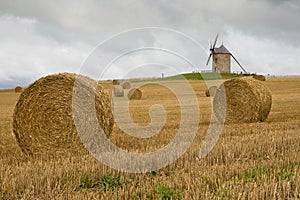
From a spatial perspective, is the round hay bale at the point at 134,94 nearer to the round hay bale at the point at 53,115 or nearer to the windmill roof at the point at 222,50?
the round hay bale at the point at 53,115

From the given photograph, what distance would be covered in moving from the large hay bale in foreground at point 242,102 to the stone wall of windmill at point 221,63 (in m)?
47.1

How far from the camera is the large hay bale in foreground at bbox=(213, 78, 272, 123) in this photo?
12150 millimetres

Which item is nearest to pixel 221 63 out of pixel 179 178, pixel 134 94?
pixel 134 94

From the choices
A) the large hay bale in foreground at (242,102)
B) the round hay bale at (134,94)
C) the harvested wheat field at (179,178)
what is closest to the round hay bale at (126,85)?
the round hay bale at (134,94)

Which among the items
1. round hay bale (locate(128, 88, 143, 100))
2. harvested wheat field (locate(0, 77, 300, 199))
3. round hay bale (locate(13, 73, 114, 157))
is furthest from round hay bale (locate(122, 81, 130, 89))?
harvested wheat field (locate(0, 77, 300, 199))

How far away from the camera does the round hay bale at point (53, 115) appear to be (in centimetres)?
718

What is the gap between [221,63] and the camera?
6056 centimetres

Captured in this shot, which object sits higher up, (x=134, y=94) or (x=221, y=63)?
(x=221, y=63)

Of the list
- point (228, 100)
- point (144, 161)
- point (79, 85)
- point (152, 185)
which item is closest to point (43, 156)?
point (79, 85)

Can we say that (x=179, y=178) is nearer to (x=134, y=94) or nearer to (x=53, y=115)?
(x=53, y=115)

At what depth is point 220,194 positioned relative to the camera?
3.72 metres

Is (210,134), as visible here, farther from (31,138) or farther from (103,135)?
(31,138)

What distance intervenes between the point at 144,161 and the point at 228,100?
7.98 meters

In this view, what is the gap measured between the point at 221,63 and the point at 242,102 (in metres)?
49.4
